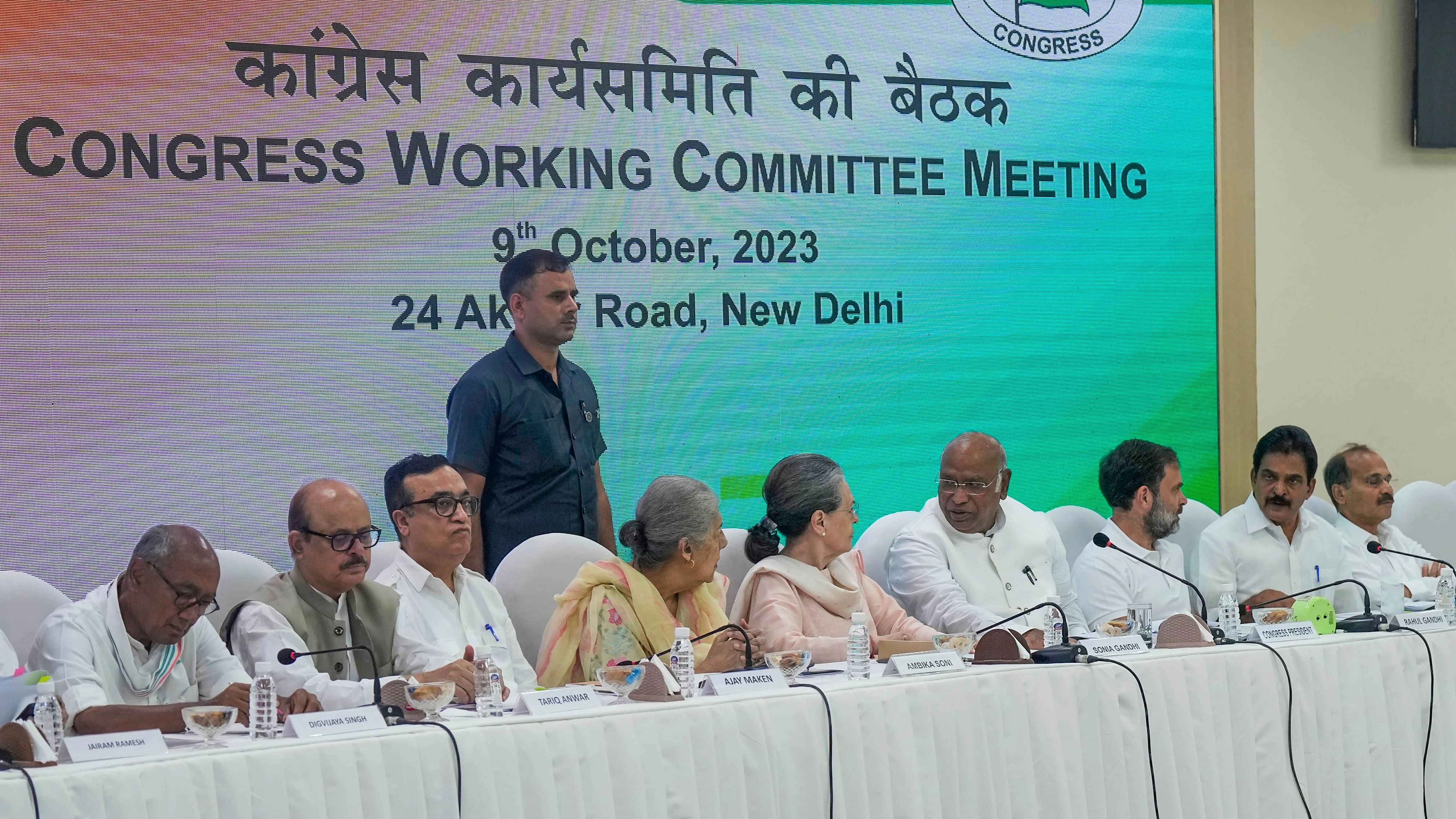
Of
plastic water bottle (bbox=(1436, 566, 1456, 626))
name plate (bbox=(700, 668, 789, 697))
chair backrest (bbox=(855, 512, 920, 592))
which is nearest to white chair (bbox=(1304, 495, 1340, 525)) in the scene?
plastic water bottle (bbox=(1436, 566, 1456, 626))

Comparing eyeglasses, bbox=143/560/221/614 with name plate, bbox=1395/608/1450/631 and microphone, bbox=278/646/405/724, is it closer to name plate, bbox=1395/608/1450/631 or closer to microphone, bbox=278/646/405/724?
microphone, bbox=278/646/405/724

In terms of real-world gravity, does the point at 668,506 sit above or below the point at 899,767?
above

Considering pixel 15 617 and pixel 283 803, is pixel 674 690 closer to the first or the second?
pixel 283 803

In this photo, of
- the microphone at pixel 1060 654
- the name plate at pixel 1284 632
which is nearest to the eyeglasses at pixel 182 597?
the microphone at pixel 1060 654

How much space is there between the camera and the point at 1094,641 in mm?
3227

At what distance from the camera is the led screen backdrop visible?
424cm

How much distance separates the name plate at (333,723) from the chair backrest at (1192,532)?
294cm

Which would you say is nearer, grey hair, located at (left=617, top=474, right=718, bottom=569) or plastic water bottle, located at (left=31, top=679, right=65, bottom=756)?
plastic water bottle, located at (left=31, top=679, right=65, bottom=756)

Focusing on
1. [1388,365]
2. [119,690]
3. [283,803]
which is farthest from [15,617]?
[1388,365]

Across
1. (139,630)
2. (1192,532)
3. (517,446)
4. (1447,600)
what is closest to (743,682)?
(139,630)

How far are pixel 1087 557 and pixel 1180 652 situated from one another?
128cm

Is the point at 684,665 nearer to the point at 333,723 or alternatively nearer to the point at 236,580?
the point at 333,723

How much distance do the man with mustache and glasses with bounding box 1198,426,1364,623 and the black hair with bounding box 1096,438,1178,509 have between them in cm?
40

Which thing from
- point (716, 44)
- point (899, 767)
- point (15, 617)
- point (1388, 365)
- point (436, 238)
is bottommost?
point (899, 767)
